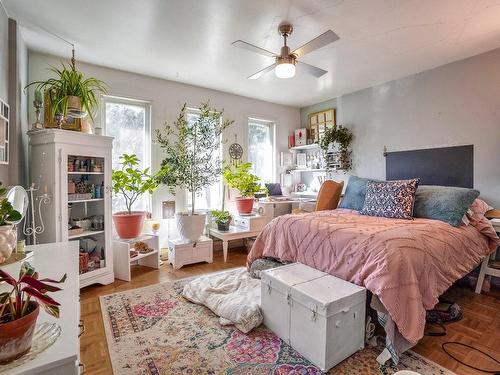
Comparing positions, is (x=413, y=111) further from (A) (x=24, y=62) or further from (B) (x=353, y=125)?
(A) (x=24, y=62)

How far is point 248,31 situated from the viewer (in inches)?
96.6

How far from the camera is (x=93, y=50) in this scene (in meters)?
2.85

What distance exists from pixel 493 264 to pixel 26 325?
3.54 metres

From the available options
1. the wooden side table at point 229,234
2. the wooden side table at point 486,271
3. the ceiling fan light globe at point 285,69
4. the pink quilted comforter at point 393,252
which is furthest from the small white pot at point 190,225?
the wooden side table at point 486,271

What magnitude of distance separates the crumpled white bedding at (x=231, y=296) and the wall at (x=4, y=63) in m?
1.79

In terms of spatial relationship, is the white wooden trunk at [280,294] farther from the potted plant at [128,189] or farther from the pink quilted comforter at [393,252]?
the potted plant at [128,189]

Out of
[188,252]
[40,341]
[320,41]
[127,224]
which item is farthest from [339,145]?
[40,341]

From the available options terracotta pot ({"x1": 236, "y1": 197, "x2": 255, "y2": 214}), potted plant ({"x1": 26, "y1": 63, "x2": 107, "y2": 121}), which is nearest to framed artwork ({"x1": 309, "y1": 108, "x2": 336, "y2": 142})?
terracotta pot ({"x1": 236, "y1": 197, "x2": 255, "y2": 214})

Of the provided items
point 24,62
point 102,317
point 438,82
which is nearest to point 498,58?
point 438,82

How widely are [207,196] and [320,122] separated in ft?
7.91

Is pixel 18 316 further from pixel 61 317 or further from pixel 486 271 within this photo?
pixel 486 271

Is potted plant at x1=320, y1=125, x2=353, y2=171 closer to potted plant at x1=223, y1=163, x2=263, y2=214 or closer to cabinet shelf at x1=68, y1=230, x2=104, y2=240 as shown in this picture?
potted plant at x1=223, y1=163, x2=263, y2=214

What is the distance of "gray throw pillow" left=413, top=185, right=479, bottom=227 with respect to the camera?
2436mm

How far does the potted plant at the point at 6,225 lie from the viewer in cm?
106
